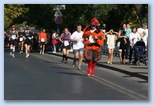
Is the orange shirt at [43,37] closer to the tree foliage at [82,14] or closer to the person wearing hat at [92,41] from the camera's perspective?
the tree foliage at [82,14]

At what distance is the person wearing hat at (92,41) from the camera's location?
20.3 m

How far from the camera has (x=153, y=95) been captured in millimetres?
15164

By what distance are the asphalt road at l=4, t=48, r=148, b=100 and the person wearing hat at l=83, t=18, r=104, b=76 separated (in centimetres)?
63

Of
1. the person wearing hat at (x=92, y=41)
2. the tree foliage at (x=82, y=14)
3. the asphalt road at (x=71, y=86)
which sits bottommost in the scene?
the asphalt road at (x=71, y=86)

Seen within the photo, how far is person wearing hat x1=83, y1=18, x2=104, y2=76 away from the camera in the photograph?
20.3 metres

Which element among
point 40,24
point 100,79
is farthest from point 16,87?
point 40,24

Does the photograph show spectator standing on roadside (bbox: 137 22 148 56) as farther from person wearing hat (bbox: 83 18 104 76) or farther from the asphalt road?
person wearing hat (bbox: 83 18 104 76)

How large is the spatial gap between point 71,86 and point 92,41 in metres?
3.51

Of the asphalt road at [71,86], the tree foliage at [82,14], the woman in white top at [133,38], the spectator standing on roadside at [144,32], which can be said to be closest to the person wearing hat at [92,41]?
the asphalt road at [71,86]

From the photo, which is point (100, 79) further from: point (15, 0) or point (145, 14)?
point (145, 14)

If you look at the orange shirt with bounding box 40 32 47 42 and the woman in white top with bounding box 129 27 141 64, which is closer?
the woman in white top with bounding box 129 27 141 64

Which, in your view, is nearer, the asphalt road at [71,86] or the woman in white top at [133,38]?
the asphalt road at [71,86]

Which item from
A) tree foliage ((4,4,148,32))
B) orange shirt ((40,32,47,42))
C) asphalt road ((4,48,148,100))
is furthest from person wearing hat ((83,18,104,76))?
orange shirt ((40,32,47,42))

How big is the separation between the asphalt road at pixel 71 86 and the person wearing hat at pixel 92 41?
63cm
